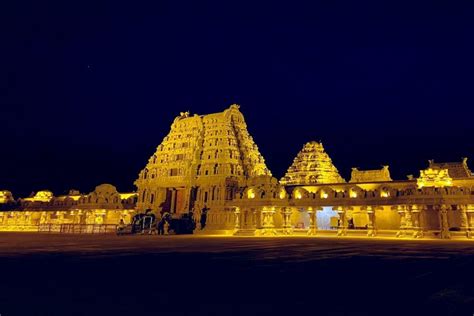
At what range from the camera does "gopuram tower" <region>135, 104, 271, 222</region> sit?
162ft

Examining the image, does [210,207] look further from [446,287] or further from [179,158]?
[446,287]

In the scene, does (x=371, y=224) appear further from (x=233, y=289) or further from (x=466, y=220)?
(x=233, y=289)

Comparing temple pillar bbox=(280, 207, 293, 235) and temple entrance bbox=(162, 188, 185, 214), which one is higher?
temple entrance bbox=(162, 188, 185, 214)

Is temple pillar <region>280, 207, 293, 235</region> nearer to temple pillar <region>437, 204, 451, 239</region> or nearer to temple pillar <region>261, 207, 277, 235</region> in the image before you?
temple pillar <region>261, 207, 277, 235</region>

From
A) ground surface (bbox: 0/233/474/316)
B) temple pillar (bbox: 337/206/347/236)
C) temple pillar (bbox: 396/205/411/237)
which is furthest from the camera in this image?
temple pillar (bbox: 337/206/347/236)

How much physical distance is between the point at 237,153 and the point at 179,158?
9.13 meters

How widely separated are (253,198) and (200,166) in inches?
466

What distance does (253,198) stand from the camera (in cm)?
4372

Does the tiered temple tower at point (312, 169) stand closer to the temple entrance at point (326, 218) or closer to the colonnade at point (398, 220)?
the temple entrance at point (326, 218)

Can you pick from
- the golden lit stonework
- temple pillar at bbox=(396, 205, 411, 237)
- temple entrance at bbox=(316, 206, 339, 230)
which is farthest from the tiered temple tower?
temple pillar at bbox=(396, 205, 411, 237)

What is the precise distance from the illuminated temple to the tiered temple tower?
0.19 meters

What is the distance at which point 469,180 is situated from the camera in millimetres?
43438

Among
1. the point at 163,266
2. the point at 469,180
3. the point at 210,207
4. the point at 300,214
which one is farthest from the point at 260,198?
the point at 163,266

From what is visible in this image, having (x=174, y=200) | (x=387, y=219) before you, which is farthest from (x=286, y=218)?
(x=174, y=200)
